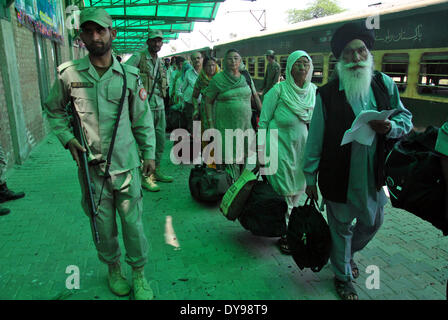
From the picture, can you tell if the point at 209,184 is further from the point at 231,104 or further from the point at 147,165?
the point at 147,165

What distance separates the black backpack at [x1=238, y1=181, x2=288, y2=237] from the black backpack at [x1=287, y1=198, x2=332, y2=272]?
19.3 inches

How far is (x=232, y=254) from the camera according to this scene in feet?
10.4

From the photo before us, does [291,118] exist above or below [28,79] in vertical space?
below

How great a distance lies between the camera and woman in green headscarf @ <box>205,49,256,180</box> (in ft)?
13.8

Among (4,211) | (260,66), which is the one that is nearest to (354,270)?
(4,211)

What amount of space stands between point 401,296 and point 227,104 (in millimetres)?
2722

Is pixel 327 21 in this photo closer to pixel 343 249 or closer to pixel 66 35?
pixel 343 249

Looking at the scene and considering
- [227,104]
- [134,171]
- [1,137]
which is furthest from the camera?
[1,137]

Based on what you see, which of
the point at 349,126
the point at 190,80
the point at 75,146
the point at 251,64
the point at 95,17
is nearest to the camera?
the point at 95,17

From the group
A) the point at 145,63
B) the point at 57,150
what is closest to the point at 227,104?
the point at 145,63

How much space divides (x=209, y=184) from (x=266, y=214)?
4.12 feet

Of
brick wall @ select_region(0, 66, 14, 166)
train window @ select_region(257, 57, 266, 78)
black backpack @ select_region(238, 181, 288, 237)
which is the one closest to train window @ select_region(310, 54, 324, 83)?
train window @ select_region(257, 57, 266, 78)

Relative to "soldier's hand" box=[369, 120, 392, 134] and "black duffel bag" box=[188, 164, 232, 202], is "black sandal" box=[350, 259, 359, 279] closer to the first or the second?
"soldier's hand" box=[369, 120, 392, 134]

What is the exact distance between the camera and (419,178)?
168cm
